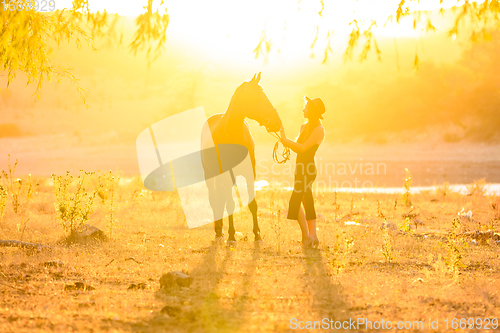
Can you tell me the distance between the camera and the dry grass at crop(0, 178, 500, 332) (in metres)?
4.08

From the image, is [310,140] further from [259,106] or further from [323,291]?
[323,291]

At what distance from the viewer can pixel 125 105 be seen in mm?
51719

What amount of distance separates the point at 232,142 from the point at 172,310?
156 inches

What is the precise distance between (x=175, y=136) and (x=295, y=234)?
98.4 feet

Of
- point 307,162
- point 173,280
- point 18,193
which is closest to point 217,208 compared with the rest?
point 307,162

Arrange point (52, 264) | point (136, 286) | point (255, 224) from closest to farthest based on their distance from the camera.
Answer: point (136, 286) < point (52, 264) < point (255, 224)

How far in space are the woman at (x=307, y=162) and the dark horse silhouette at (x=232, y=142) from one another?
0.48 metres

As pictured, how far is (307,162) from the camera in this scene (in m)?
7.16

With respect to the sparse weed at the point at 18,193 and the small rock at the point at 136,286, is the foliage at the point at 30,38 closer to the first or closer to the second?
the sparse weed at the point at 18,193

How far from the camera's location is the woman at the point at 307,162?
7078 mm

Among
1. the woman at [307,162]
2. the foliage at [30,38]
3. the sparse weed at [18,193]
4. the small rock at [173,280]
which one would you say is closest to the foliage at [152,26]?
the foliage at [30,38]

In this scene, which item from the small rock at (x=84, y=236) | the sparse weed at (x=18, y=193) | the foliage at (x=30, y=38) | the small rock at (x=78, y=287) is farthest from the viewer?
the sparse weed at (x=18, y=193)

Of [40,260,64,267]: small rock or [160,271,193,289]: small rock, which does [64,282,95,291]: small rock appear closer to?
[160,271,193,289]: small rock

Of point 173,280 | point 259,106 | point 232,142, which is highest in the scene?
point 259,106
